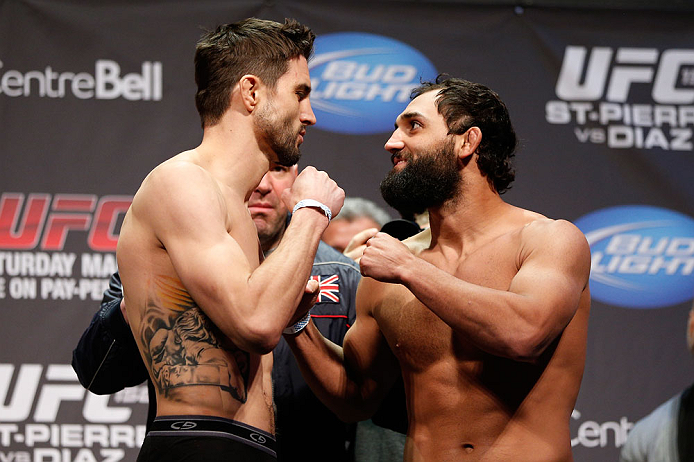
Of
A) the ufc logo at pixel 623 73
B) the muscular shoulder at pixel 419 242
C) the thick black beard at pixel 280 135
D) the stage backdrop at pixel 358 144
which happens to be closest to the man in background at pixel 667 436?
the muscular shoulder at pixel 419 242

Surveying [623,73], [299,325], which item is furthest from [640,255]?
[299,325]

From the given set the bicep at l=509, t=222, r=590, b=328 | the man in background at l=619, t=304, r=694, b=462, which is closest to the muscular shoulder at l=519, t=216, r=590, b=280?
the bicep at l=509, t=222, r=590, b=328

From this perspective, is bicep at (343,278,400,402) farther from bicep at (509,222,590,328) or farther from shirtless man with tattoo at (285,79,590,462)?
bicep at (509,222,590,328)

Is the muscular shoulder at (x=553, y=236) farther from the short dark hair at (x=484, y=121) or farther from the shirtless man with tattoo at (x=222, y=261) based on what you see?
the shirtless man with tattoo at (x=222, y=261)

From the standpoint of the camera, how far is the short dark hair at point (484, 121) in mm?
2387

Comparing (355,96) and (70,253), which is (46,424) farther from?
(355,96)

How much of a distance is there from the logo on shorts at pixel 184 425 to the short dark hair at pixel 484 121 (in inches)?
46.3

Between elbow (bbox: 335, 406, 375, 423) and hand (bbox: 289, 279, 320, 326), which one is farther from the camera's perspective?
elbow (bbox: 335, 406, 375, 423)

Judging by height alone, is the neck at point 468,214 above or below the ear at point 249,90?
below

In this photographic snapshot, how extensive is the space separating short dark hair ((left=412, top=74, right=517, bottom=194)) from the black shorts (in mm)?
1129

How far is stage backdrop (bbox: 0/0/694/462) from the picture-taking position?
3705 mm

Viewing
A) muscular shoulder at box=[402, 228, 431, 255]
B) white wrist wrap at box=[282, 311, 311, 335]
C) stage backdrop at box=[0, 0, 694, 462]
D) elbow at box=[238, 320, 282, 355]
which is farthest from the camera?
stage backdrop at box=[0, 0, 694, 462]

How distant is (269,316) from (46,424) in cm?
250

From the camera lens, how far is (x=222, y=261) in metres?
1.62
